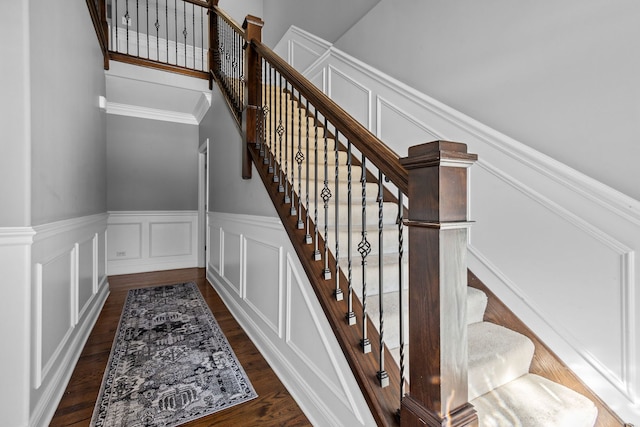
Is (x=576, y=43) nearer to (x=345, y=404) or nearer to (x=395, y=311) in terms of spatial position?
(x=395, y=311)

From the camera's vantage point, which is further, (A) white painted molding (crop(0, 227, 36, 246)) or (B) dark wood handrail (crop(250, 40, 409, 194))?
(A) white painted molding (crop(0, 227, 36, 246))

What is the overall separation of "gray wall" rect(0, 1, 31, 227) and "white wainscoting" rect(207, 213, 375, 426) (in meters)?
1.15

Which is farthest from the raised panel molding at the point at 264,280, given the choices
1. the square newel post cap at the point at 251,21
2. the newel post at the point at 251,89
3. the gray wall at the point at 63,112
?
the square newel post cap at the point at 251,21

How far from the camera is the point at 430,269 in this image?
2.72ft

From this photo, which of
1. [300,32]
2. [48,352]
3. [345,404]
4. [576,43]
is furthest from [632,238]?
[300,32]

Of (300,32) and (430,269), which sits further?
(300,32)

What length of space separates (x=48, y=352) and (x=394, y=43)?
2.84 metres

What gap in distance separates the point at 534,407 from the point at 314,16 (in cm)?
382

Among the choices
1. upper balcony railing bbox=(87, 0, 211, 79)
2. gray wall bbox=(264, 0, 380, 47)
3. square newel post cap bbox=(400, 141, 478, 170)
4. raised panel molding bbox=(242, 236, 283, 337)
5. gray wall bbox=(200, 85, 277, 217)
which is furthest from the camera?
upper balcony railing bbox=(87, 0, 211, 79)

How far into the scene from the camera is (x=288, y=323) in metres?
1.73

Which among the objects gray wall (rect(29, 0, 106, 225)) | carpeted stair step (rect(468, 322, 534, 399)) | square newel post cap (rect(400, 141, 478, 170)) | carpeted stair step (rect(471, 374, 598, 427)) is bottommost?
carpeted stair step (rect(471, 374, 598, 427))

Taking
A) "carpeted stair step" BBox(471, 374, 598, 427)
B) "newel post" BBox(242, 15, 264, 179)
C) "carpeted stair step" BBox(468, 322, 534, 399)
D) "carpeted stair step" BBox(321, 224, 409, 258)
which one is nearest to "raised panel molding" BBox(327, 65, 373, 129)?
"newel post" BBox(242, 15, 264, 179)

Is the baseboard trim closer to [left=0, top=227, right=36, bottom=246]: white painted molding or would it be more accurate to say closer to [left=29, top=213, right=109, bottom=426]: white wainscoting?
[left=29, top=213, right=109, bottom=426]: white wainscoting

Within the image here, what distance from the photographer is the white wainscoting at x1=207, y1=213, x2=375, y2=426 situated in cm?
130
